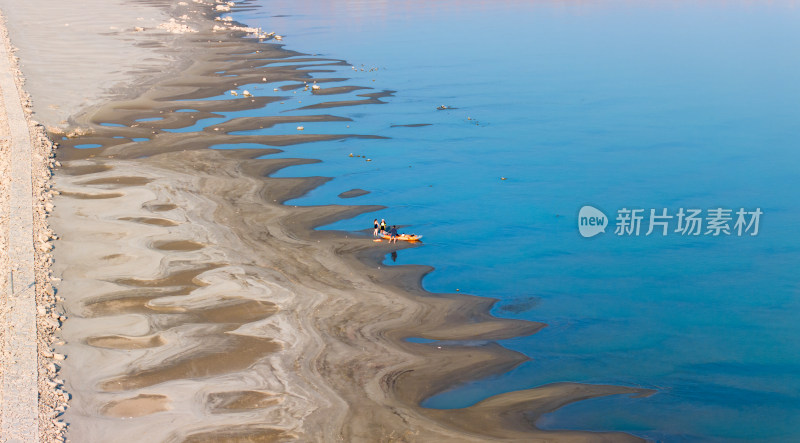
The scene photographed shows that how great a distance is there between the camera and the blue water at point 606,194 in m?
17.1

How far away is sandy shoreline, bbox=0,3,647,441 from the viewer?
48.4ft

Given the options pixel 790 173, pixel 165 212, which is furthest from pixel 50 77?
pixel 790 173

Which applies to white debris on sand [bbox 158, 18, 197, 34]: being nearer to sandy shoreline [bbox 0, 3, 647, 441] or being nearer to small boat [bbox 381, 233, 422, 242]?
sandy shoreline [bbox 0, 3, 647, 441]

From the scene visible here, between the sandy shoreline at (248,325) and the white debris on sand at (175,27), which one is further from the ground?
the white debris on sand at (175,27)

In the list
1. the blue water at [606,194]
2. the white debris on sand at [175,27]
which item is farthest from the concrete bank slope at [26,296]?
the white debris on sand at [175,27]

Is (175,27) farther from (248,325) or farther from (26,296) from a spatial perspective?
(248,325)

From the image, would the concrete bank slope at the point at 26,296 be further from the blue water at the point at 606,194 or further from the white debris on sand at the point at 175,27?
the white debris on sand at the point at 175,27

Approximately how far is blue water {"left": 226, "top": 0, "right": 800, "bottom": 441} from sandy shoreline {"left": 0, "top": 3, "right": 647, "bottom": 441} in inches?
34.8

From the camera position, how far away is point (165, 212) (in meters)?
25.2

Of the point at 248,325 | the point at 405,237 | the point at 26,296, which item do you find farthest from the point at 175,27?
the point at 248,325

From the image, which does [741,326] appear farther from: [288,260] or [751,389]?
[288,260]

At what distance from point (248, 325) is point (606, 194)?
15265 mm

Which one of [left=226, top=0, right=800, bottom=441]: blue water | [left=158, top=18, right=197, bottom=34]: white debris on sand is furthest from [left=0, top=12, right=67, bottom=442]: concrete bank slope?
[left=158, top=18, right=197, bottom=34]: white debris on sand

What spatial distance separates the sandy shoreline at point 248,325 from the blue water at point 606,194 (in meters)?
0.88
